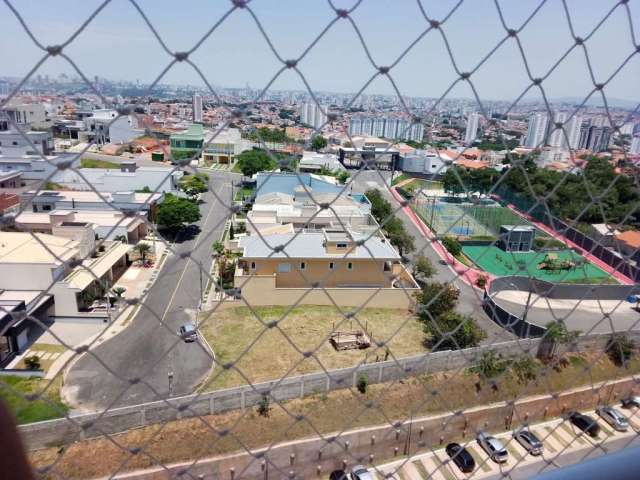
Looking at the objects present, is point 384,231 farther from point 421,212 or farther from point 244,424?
point 244,424

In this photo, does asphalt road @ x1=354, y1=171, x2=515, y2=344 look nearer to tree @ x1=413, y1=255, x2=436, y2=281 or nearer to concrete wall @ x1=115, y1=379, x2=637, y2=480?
tree @ x1=413, y1=255, x2=436, y2=281

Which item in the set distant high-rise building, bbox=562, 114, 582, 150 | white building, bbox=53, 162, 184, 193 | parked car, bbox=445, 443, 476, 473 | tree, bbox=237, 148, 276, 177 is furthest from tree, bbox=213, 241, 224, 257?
tree, bbox=237, 148, 276, 177

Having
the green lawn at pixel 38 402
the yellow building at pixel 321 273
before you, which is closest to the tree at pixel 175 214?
the yellow building at pixel 321 273

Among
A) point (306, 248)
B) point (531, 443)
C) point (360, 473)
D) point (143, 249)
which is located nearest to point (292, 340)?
point (306, 248)

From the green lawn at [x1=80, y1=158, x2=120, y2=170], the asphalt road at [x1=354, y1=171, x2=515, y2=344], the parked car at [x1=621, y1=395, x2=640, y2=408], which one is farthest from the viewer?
the green lawn at [x1=80, y1=158, x2=120, y2=170]

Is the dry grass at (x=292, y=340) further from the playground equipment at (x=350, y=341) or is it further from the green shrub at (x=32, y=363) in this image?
the green shrub at (x=32, y=363)

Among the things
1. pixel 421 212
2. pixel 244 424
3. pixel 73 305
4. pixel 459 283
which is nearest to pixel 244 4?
pixel 244 424
